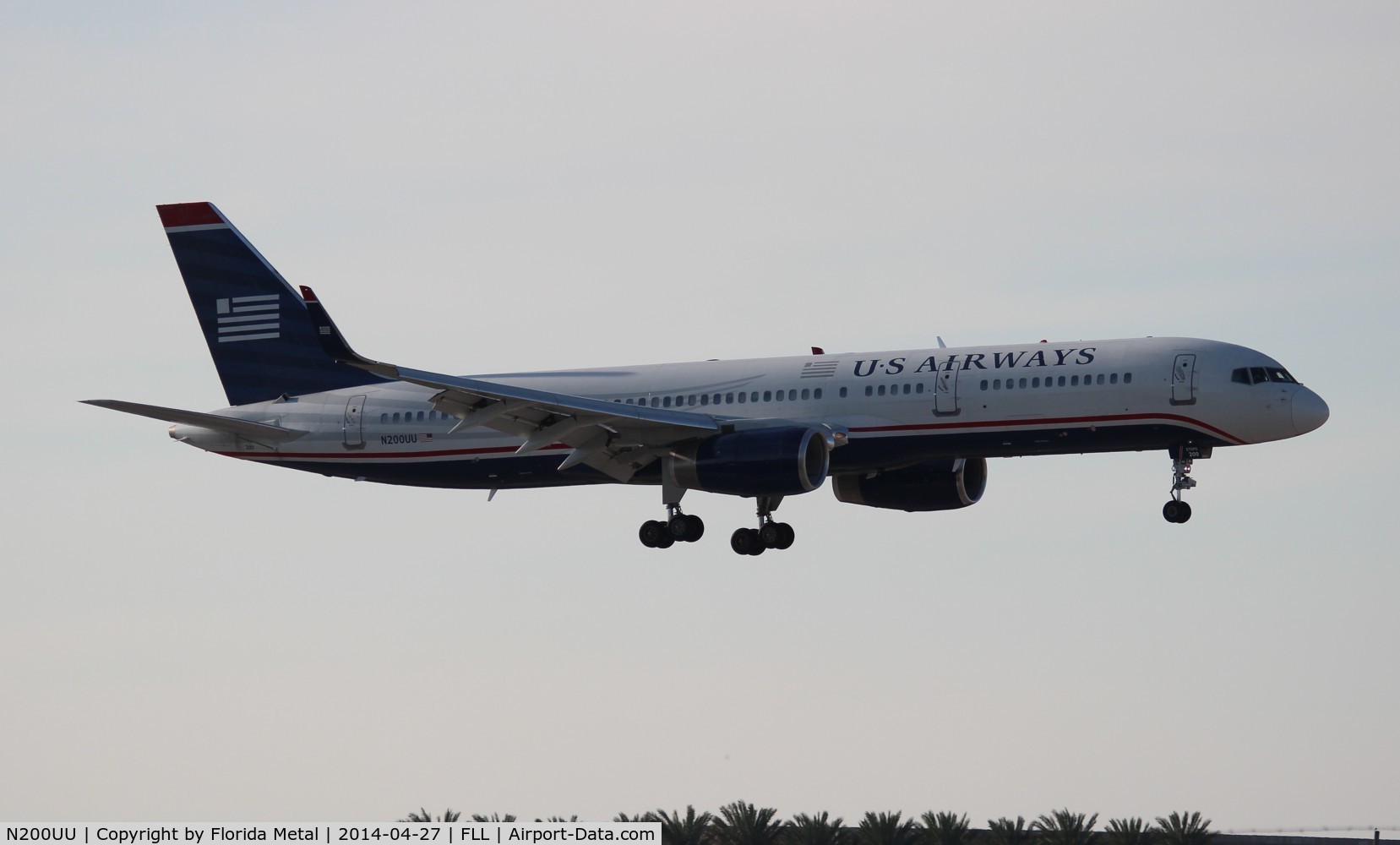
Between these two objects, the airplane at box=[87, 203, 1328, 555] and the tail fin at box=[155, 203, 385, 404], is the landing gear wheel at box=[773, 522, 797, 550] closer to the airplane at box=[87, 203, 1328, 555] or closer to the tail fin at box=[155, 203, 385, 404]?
the airplane at box=[87, 203, 1328, 555]

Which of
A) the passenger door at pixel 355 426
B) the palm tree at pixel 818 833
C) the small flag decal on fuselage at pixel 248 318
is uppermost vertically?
the small flag decal on fuselage at pixel 248 318

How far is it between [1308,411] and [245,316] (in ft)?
110

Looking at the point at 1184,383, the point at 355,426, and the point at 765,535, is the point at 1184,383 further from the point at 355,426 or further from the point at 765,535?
the point at 355,426

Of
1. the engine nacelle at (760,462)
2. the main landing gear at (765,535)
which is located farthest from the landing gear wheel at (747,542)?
the engine nacelle at (760,462)

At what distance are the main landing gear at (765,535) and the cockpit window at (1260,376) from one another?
13.9 meters

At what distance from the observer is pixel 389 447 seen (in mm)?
63875

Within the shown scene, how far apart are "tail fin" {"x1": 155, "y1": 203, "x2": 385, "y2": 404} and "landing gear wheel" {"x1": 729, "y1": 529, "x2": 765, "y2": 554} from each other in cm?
1274

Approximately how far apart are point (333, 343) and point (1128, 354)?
20.8m

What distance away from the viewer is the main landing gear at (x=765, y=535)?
203 ft

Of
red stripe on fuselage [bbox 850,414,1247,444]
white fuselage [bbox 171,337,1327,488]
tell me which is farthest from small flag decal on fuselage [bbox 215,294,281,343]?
red stripe on fuselage [bbox 850,414,1247,444]

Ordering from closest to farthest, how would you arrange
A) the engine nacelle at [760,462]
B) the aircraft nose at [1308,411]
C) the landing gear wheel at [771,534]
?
the aircraft nose at [1308,411], the engine nacelle at [760,462], the landing gear wheel at [771,534]

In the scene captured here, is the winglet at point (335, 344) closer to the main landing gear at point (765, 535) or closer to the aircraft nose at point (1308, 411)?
the main landing gear at point (765, 535)

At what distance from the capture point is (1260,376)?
182 ft

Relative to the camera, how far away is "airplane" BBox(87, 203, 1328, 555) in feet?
181
